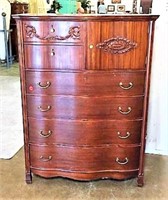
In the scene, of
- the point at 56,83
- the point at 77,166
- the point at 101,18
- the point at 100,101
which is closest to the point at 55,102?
the point at 56,83

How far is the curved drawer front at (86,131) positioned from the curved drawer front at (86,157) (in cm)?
5

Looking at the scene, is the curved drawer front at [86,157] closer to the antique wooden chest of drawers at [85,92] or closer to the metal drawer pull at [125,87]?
the antique wooden chest of drawers at [85,92]

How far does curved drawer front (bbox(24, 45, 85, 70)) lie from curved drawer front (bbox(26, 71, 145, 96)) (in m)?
0.05

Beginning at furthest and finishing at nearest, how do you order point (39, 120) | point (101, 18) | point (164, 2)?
point (164, 2), point (39, 120), point (101, 18)

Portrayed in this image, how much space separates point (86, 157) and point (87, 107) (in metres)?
0.37

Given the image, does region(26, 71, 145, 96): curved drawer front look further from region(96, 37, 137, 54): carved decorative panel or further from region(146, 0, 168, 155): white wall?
region(146, 0, 168, 155): white wall

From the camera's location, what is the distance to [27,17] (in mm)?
1875

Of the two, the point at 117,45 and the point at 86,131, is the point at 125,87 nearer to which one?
the point at 117,45

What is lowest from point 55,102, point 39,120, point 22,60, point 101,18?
point 39,120

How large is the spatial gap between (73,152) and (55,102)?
0.39 m

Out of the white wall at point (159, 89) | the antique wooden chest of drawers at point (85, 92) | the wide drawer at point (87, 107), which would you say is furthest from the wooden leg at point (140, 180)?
the white wall at point (159, 89)

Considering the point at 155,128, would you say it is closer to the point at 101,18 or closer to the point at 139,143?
the point at 139,143

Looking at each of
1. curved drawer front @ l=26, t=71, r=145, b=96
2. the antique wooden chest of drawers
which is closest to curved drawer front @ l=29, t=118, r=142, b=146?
the antique wooden chest of drawers

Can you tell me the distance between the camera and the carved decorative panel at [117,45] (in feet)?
6.23
